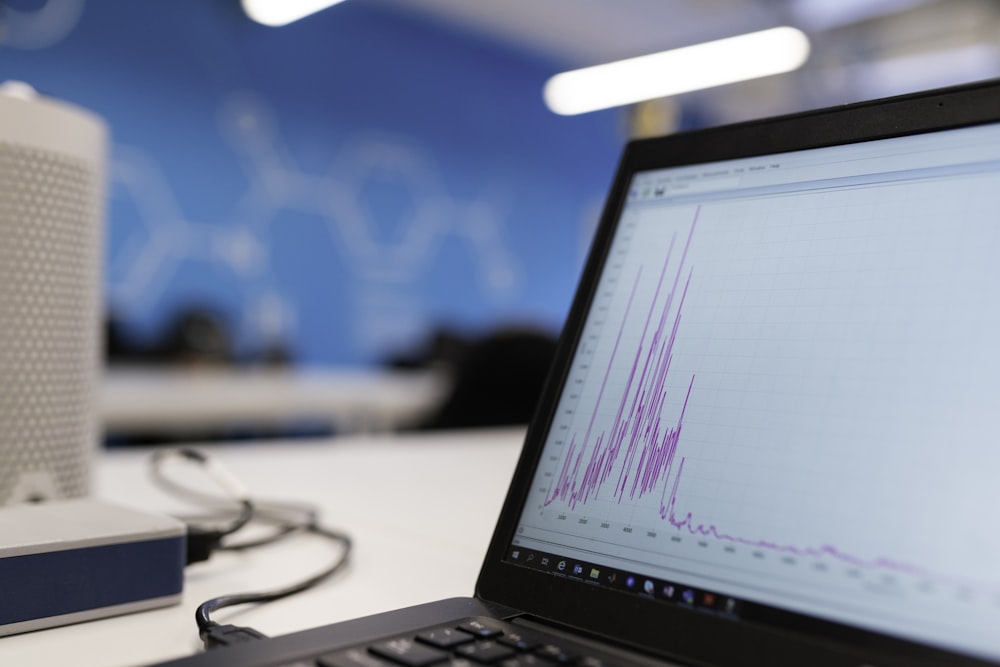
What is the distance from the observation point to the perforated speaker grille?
52 centimetres

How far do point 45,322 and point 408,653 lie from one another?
354mm

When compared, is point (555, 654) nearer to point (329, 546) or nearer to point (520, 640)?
point (520, 640)

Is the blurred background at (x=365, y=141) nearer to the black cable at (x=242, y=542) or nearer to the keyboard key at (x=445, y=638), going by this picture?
the black cable at (x=242, y=542)

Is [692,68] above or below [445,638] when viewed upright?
above

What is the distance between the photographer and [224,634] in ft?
1.24

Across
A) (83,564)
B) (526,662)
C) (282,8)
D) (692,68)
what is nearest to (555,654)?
(526,662)

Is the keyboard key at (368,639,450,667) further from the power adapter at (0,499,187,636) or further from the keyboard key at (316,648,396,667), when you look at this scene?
the power adapter at (0,499,187,636)

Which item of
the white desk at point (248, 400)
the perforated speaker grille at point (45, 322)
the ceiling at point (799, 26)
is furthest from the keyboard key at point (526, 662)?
the ceiling at point (799, 26)

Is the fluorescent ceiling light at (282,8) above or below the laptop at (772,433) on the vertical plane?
above

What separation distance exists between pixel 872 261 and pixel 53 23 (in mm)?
3885

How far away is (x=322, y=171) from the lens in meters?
4.43

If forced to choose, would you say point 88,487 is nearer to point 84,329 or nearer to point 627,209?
point 84,329

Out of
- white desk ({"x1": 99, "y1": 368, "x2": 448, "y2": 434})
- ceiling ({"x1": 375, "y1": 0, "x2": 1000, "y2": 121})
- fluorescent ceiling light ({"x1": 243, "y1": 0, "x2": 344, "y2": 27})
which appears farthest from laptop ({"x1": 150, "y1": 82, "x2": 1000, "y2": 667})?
ceiling ({"x1": 375, "y1": 0, "x2": 1000, "y2": 121})

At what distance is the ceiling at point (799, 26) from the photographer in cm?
459
